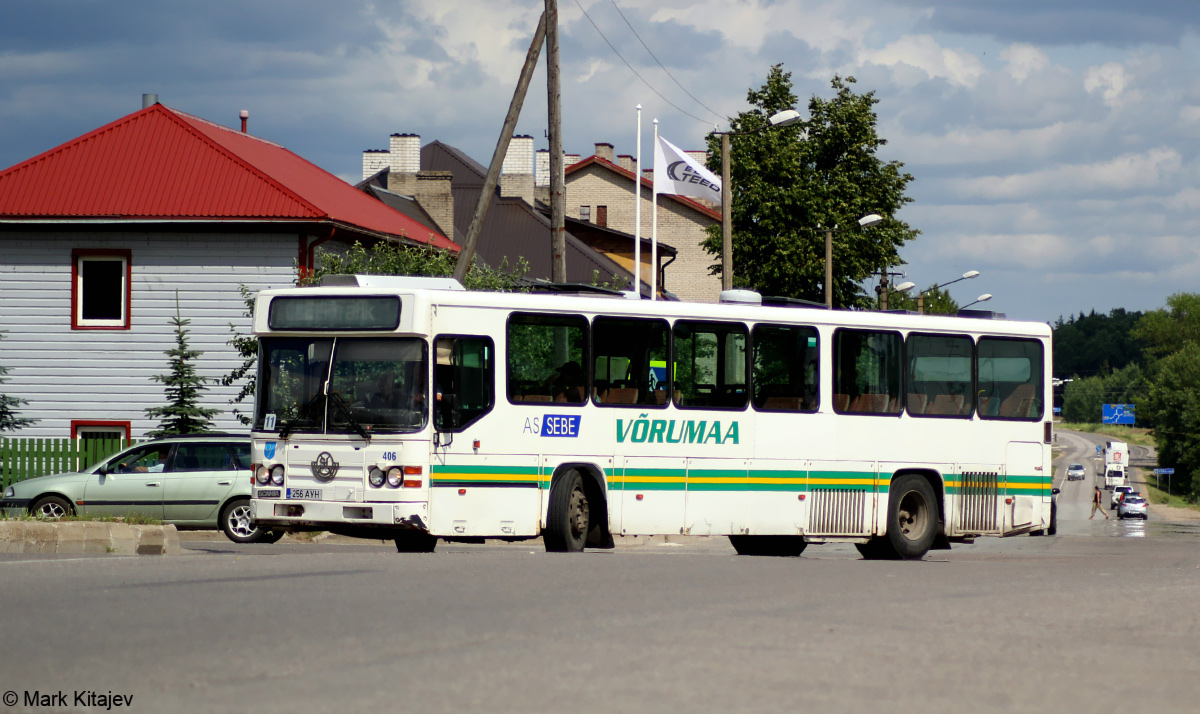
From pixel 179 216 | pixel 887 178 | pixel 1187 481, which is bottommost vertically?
pixel 1187 481

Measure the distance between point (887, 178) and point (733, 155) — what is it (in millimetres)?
6416

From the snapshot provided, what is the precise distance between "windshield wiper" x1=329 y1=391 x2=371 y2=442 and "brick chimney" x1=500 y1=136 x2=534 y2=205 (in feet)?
157

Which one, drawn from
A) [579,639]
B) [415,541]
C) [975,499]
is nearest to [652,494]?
[415,541]

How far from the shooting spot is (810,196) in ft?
168

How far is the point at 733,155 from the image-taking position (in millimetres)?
52406

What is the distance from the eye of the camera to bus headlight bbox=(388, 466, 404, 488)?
47.5 feet

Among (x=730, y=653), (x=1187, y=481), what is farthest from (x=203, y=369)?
(x=1187, y=481)

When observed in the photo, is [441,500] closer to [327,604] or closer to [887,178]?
[327,604]

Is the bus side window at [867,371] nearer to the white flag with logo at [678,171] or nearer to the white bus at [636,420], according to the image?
the white bus at [636,420]

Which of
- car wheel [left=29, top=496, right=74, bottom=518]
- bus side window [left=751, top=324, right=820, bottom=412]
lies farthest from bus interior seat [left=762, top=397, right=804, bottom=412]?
car wheel [left=29, top=496, right=74, bottom=518]

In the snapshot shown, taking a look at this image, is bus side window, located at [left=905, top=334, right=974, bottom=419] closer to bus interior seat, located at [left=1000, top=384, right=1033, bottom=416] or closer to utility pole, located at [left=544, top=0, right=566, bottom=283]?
bus interior seat, located at [left=1000, top=384, right=1033, bottom=416]

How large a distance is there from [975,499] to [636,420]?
5.22 m

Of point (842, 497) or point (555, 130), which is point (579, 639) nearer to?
point (842, 497)

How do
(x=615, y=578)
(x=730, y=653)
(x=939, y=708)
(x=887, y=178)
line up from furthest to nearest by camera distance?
(x=887, y=178) → (x=615, y=578) → (x=730, y=653) → (x=939, y=708)
